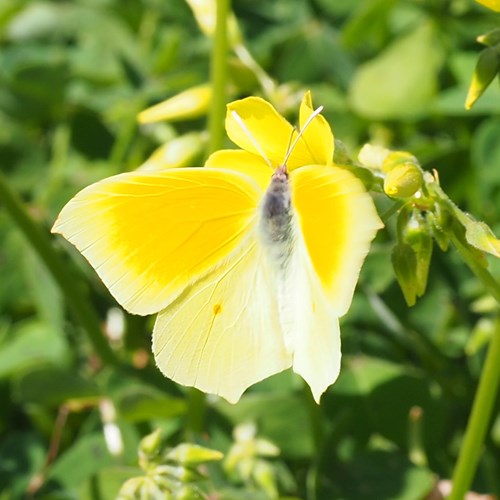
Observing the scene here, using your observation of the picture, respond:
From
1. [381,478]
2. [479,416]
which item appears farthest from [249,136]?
[381,478]

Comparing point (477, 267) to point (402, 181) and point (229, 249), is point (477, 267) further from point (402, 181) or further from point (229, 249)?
point (229, 249)

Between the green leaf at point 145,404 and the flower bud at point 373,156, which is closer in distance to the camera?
the flower bud at point 373,156

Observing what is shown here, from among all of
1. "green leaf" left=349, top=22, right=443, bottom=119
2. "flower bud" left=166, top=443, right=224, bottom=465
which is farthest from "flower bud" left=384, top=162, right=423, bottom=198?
"green leaf" left=349, top=22, right=443, bottom=119

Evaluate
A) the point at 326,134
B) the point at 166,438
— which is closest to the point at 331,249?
the point at 326,134

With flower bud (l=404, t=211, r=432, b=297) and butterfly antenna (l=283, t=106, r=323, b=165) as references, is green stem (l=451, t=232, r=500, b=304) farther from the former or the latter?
butterfly antenna (l=283, t=106, r=323, b=165)

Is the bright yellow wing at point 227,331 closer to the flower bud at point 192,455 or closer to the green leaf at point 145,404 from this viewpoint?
the flower bud at point 192,455

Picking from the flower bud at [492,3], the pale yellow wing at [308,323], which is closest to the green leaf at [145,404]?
the pale yellow wing at [308,323]

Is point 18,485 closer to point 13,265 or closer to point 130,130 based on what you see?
point 13,265
